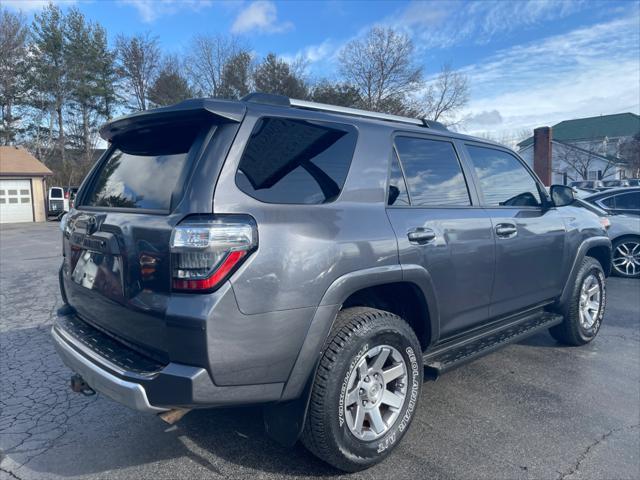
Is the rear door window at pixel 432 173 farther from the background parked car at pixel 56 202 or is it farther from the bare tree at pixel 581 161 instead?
the bare tree at pixel 581 161

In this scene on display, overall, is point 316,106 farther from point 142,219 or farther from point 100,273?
point 100,273

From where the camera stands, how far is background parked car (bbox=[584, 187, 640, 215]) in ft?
28.1

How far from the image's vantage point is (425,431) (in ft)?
10.1

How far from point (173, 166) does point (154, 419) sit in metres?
1.89

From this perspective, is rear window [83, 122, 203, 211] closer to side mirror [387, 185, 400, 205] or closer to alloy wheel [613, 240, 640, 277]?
side mirror [387, 185, 400, 205]

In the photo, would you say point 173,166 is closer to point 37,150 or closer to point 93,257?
point 93,257

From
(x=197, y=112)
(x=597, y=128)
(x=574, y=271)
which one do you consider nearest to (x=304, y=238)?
(x=197, y=112)

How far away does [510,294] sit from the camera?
3.71 metres

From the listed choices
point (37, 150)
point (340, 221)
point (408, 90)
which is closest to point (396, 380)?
point (340, 221)

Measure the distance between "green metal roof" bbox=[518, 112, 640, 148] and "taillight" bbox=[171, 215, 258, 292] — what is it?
5390cm

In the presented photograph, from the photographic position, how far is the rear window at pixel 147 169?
92.6 inches

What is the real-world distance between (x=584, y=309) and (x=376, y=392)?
3.17 m

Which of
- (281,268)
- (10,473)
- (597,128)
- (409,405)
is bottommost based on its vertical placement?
(10,473)

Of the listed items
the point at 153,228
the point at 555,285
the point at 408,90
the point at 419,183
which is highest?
the point at 408,90
